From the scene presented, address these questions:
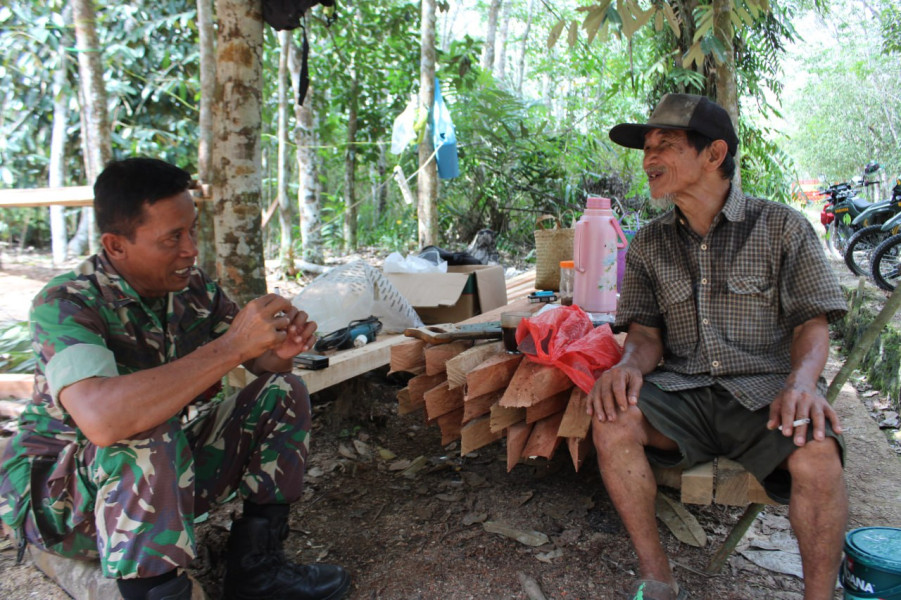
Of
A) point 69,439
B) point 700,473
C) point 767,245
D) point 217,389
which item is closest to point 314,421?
point 217,389

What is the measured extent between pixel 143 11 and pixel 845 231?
399 inches

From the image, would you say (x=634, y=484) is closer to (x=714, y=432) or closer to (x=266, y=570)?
(x=714, y=432)

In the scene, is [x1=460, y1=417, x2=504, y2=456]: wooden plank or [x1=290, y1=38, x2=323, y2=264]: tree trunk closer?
[x1=460, y1=417, x2=504, y2=456]: wooden plank

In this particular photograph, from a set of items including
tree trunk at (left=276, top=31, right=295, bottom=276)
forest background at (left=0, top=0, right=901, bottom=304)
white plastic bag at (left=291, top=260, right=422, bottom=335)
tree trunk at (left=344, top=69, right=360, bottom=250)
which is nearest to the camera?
white plastic bag at (left=291, top=260, right=422, bottom=335)

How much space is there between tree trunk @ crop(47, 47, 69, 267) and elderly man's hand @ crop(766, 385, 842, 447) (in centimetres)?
877

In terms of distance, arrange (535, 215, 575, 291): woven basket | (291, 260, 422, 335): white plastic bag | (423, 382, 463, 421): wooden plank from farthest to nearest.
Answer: (535, 215, 575, 291): woven basket, (291, 260, 422, 335): white plastic bag, (423, 382, 463, 421): wooden plank

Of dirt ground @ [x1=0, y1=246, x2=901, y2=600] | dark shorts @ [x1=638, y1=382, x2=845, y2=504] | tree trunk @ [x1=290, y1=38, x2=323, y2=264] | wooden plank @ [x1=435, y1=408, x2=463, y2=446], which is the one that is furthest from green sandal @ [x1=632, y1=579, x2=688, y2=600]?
tree trunk @ [x1=290, y1=38, x2=323, y2=264]

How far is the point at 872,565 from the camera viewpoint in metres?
1.60

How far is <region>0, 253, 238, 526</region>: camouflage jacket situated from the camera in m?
1.58

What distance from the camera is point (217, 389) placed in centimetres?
222

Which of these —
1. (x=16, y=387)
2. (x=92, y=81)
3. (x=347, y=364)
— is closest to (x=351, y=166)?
(x=92, y=81)

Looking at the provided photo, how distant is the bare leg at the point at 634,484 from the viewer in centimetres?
186

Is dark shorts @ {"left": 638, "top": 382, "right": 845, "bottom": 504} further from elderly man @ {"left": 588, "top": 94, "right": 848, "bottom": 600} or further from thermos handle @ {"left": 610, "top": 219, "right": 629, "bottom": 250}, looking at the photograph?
thermos handle @ {"left": 610, "top": 219, "right": 629, "bottom": 250}

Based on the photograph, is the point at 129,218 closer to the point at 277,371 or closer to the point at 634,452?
the point at 277,371
